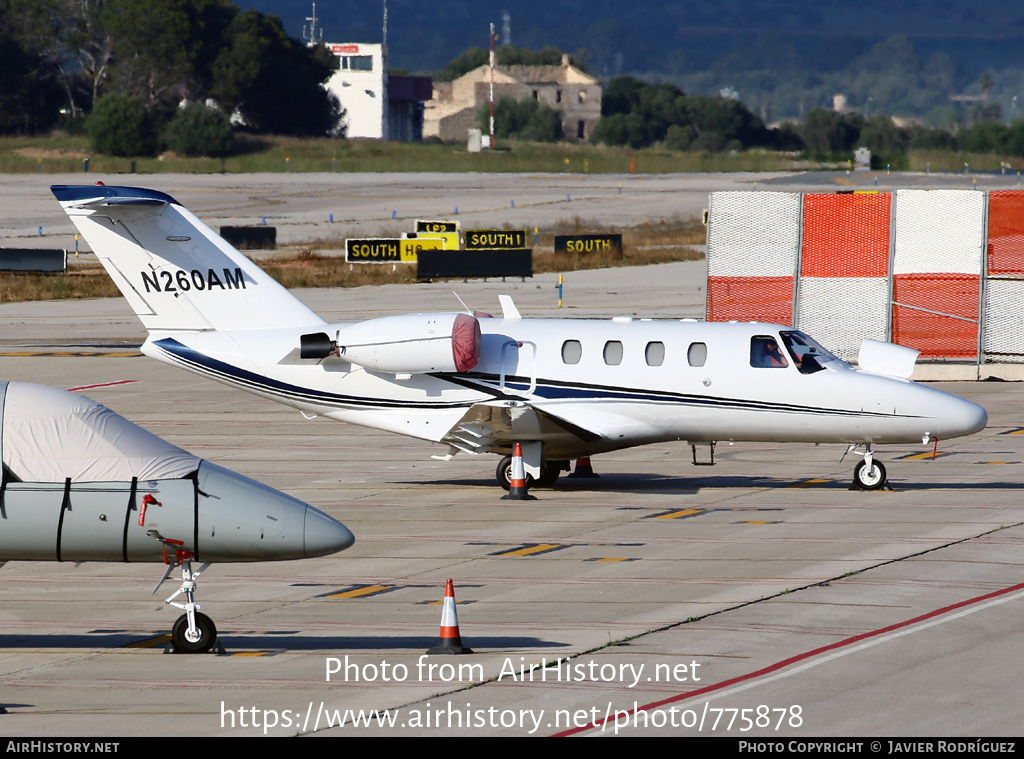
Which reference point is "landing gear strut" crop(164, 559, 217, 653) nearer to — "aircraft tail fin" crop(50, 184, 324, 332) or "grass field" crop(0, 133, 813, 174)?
"aircraft tail fin" crop(50, 184, 324, 332)

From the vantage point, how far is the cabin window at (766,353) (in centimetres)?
2366

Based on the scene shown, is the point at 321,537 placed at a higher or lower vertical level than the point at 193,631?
higher

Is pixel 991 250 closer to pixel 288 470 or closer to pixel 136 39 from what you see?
pixel 288 470

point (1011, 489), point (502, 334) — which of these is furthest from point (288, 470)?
point (1011, 489)

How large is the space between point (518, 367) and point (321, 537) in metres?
11.0

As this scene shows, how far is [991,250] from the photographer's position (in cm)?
3781

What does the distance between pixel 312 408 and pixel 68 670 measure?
11.7m

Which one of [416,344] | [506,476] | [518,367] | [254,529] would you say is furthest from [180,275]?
[254,529]

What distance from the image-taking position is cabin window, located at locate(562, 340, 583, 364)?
2397 centimetres

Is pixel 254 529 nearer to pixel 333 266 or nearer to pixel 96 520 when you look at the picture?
pixel 96 520

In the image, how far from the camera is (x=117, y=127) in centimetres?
13400
